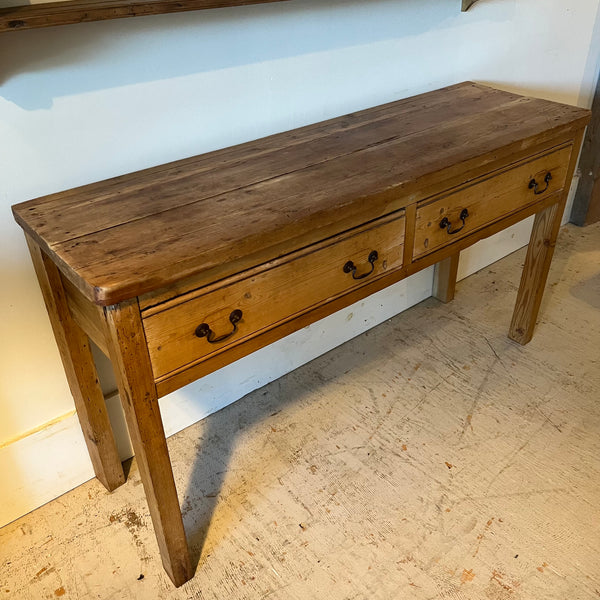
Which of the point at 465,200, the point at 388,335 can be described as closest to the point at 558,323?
the point at 388,335

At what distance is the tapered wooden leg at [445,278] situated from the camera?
7.66ft

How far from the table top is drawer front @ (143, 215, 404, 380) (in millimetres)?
49

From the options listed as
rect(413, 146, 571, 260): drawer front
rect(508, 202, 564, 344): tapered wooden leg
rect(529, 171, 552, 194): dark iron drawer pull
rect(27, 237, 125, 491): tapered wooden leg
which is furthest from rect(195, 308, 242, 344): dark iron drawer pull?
rect(508, 202, 564, 344): tapered wooden leg

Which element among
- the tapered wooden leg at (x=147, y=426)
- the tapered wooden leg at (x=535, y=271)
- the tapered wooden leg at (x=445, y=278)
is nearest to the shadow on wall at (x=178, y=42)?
the tapered wooden leg at (x=147, y=426)

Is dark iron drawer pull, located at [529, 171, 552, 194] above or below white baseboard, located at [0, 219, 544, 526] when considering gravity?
above

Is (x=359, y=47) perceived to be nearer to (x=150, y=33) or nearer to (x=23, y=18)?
(x=150, y=33)

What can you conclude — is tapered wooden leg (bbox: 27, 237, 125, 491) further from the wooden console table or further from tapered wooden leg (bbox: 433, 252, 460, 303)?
tapered wooden leg (bbox: 433, 252, 460, 303)

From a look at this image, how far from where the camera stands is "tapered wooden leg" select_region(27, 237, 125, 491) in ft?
4.51

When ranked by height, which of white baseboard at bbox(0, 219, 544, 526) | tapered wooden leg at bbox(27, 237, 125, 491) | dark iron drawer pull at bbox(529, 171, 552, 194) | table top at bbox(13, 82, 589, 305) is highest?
table top at bbox(13, 82, 589, 305)

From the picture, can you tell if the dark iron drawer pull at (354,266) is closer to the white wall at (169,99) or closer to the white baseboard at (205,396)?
the white wall at (169,99)

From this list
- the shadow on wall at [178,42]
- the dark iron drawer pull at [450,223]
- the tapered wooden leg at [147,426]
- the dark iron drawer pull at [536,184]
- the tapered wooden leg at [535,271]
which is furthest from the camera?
the tapered wooden leg at [535,271]

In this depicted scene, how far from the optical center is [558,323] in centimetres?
228

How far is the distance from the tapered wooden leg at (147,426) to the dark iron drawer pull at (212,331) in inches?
4.3

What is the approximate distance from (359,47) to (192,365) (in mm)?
1109
